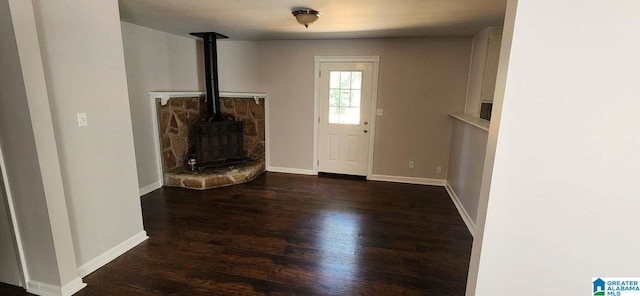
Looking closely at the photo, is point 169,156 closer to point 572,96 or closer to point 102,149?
point 102,149

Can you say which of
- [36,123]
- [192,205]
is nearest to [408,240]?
[192,205]

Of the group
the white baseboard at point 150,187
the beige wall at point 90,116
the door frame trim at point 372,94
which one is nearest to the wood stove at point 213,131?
the white baseboard at point 150,187

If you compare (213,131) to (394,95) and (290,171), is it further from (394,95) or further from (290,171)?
(394,95)

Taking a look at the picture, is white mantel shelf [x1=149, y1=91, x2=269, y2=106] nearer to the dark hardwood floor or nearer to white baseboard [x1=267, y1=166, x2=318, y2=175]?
white baseboard [x1=267, y1=166, x2=318, y2=175]

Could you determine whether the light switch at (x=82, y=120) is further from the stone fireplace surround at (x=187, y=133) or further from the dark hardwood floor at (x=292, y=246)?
the stone fireplace surround at (x=187, y=133)

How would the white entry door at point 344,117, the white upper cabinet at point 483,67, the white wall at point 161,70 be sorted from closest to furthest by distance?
1. the white upper cabinet at point 483,67
2. the white wall at point 161,70
3. the white entry door at point 344,117

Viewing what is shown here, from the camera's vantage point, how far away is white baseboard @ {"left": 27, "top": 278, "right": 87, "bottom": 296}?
1.95 meters

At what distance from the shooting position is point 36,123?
171 centimetres

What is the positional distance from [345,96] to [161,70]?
8.78 feet

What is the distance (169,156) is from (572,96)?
4466mm

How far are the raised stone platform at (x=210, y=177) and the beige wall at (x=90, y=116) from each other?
4.82 ft

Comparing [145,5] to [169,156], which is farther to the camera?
[169,156]

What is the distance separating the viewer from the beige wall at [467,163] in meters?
2.90

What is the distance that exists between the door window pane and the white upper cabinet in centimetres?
155
